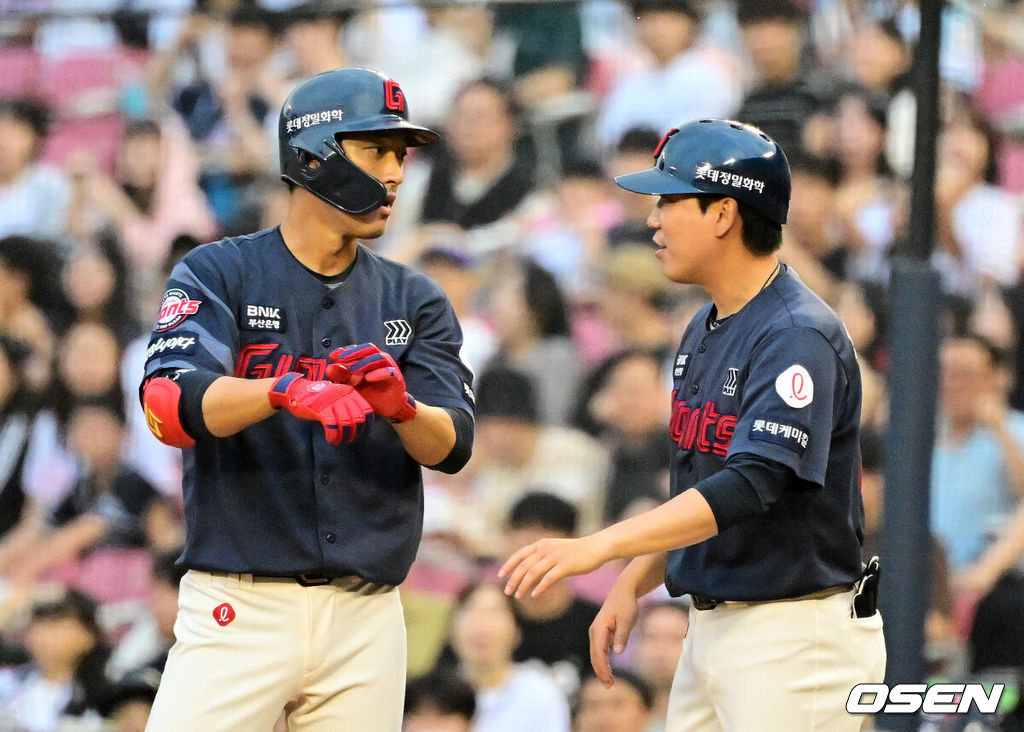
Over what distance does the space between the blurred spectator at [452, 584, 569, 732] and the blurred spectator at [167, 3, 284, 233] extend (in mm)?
2197

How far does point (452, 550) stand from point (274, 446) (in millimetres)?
2737

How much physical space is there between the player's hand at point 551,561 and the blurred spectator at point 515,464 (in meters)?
2.98

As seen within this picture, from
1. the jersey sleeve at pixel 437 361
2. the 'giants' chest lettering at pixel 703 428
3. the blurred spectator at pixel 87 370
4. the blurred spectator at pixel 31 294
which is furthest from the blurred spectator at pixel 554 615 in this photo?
the blurred spectator at pixel 31 294

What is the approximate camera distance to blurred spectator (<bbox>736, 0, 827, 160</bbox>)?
6.06 meters

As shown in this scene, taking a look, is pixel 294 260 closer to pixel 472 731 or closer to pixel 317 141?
pixel 317 141

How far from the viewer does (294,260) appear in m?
3.60

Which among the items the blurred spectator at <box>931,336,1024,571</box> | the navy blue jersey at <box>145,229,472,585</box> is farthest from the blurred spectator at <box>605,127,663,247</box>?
the navy blue jersey at <box>145,229,472,585</box>

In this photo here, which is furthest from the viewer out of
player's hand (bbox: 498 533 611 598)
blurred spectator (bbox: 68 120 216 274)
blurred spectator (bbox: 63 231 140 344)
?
blurred spectator (bbox: 68 120 216 274)

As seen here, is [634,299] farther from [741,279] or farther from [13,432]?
[13,432]

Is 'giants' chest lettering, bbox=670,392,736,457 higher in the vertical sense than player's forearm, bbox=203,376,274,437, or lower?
lower

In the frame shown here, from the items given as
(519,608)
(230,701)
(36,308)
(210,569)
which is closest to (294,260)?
(210,569)

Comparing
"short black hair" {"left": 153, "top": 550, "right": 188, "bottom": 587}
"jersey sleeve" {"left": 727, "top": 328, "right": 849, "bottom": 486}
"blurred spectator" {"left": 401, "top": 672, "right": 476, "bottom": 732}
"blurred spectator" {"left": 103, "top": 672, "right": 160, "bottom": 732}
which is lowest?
"blurred spectator" {"left": 401, "top": 672, "right": 476, "bottom": 732}

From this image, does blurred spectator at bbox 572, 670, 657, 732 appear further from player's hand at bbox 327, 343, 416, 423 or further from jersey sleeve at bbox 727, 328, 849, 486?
player's hand at bbox 327, 343, 416, 423

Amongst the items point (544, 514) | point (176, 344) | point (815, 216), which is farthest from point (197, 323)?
point (815, 216)
